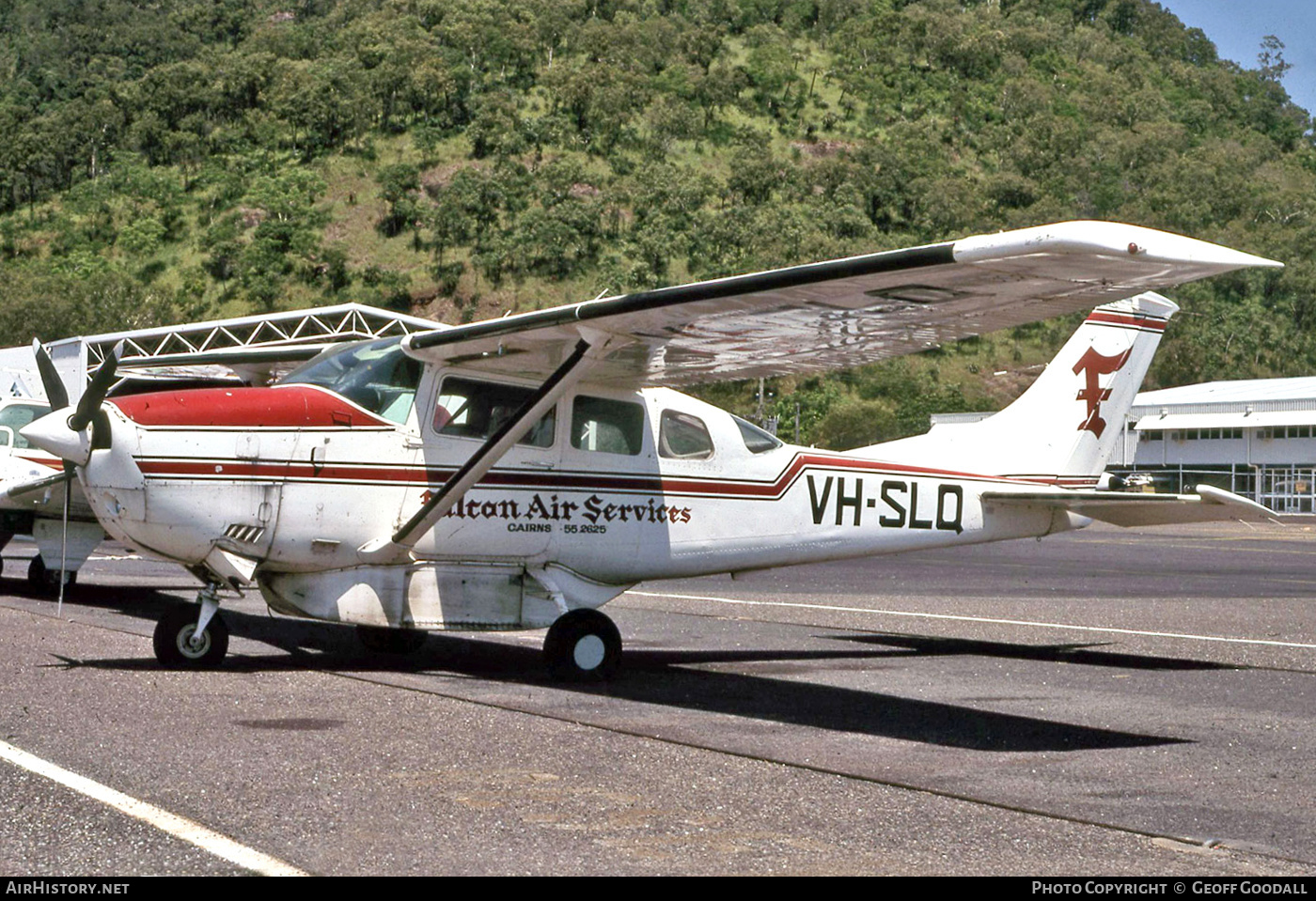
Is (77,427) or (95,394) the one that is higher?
(95,394)

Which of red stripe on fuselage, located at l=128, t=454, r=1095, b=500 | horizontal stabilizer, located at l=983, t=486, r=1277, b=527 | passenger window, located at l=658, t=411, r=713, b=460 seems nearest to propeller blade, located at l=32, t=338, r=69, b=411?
red stripe on fuselage, located at l=128, t=454, r=1095, b=500

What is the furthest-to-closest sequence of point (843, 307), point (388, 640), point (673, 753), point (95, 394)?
point (388, 640), point (95, 394), point (843, 307), point (673, 753)

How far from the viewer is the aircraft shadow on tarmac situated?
27.6 ft

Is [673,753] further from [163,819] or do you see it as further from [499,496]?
[499,496]

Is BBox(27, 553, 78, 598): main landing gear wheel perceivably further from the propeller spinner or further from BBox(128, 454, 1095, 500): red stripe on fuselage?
the propeller spinner

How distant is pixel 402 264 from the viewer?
12219 centimetres

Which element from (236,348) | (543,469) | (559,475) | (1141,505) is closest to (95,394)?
(543,469)

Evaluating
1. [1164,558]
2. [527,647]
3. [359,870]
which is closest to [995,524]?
[527,647]

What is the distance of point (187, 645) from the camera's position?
10.2 m

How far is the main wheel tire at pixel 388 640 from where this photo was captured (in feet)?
38.5

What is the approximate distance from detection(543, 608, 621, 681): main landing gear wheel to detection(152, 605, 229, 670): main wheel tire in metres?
2.30

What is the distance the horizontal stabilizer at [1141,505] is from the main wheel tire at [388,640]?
16.7 feet

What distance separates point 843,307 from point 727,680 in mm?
3218

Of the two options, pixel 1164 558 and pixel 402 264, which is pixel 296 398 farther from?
pixel 402 264
